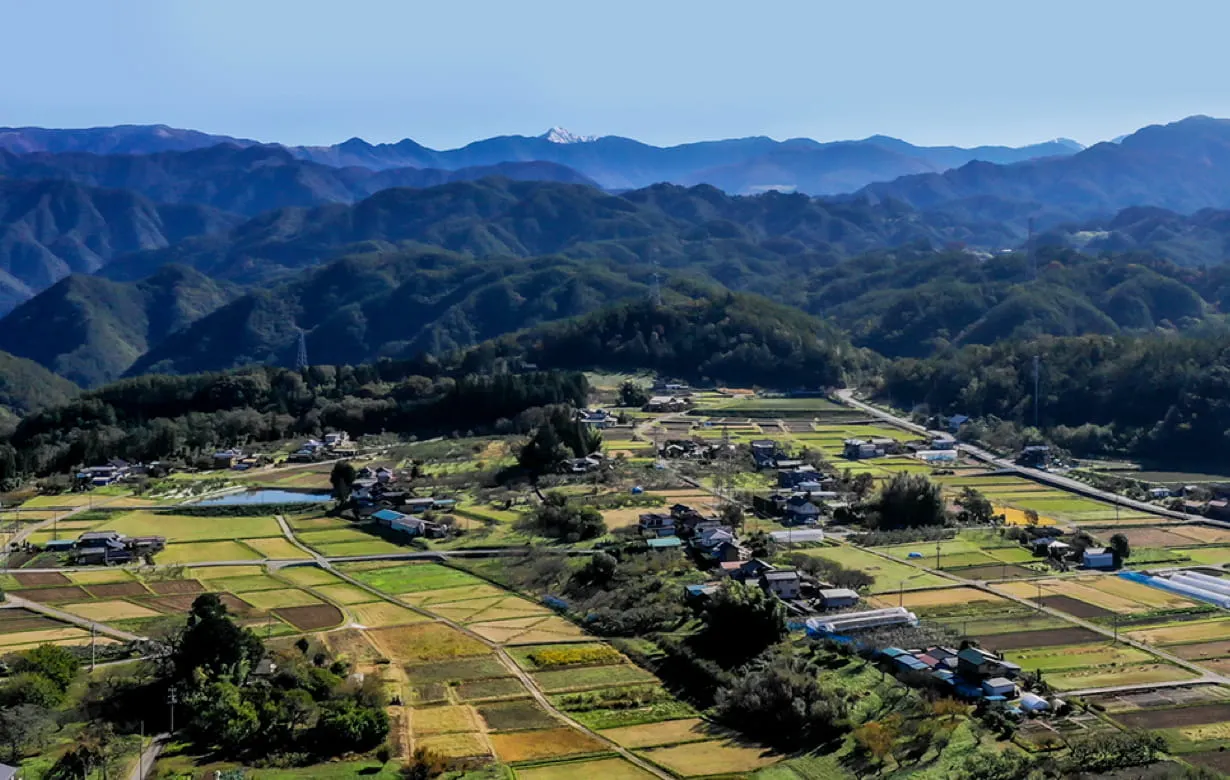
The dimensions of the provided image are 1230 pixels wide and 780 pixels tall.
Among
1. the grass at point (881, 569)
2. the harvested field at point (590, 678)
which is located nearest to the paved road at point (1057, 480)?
the grass at point (881, 569)

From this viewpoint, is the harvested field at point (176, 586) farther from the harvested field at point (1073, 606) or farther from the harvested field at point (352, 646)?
the harvested field at point (1073, 606)

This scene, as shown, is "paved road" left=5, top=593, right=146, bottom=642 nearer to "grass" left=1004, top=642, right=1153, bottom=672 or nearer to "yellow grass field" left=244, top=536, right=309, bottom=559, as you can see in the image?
"yellow grass field" left=244, top=536, right=309, bottom=559

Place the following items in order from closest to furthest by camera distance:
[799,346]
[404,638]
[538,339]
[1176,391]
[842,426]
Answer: [404,638]
[1176,391]
[842,426]
[799,346]
[538,339]

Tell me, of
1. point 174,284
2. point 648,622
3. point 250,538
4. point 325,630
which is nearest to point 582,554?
point 648,622

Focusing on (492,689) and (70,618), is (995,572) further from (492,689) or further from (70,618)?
(70,618)

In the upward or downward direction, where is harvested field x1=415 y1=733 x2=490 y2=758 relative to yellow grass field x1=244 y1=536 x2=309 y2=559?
upward

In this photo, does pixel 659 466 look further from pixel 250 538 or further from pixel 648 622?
pixel 648 622

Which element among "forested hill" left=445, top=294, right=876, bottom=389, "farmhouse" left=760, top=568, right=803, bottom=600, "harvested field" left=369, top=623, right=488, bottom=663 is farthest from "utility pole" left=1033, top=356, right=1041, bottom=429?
"harvested field" left=369, top=623, right=488, bottom=663
